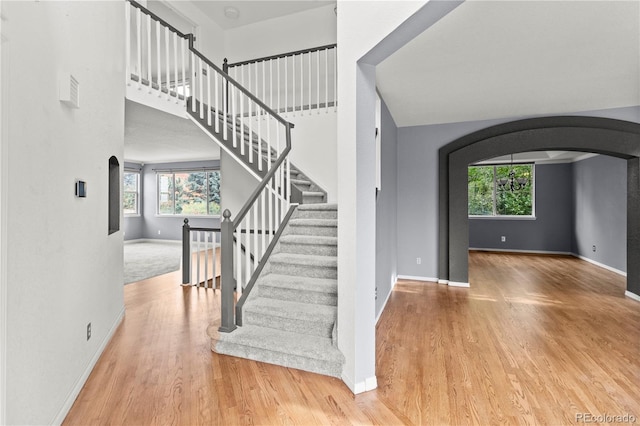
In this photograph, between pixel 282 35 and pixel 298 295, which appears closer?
pixel 298 295

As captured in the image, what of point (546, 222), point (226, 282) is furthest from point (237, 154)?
point (546, 222)

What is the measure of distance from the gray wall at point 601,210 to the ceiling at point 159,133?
7318mm

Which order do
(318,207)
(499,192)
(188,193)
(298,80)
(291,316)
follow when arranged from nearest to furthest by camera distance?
1. (291,316)
2. (318,207)
3. (298,80)
4. (499,192)
5. (188,193)

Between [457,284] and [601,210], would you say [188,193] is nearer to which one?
[457,284]

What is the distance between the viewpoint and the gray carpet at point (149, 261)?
5602 mm

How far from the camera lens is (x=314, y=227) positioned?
3.77 meters

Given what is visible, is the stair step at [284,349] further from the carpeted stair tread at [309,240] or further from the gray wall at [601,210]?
the gray wall at [601,210]

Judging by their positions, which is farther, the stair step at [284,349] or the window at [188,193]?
the window at [188,193]

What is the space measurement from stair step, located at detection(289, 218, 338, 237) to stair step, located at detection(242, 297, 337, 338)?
3.26 ft

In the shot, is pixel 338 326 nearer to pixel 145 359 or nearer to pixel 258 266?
pixel 258 266

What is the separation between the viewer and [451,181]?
4973mm

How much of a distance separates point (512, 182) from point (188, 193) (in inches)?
353

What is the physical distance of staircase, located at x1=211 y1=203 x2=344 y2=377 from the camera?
8.04ft

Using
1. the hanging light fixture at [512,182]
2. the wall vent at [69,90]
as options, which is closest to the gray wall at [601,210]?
the hanging light fixture at [512,182]
